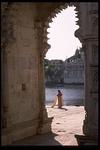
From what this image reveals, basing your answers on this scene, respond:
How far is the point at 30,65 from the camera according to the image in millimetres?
13656

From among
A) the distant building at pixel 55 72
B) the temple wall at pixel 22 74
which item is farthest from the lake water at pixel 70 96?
the temple wall at pixel 22 74

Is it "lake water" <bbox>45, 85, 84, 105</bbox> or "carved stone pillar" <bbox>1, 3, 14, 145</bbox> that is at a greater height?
"carved stone pillar" <bbox>1, 3, 14, 145</bbox>

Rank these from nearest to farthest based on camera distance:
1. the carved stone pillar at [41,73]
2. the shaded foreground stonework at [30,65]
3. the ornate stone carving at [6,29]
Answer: the shaded foreground stonework at [30,65] < the ornate stone carving at [6,29] < the carved stone pillar at [41,73]

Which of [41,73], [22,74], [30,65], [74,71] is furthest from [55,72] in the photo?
[22,74]

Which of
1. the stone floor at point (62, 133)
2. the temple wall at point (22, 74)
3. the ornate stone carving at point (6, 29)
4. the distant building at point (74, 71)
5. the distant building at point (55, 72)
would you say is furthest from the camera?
the distant building at point (55, 72)

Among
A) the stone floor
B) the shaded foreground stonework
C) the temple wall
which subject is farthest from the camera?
the temple wall

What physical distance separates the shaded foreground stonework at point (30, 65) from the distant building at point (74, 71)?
66.2 meters

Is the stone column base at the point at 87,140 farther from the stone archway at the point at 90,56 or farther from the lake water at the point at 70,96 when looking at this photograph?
the lake water at the point at 70,96

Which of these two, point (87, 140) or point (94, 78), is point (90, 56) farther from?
point (87, 140)

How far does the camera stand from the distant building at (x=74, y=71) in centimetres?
8231

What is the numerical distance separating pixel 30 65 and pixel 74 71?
70.3 metres

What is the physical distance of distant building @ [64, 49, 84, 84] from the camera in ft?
270

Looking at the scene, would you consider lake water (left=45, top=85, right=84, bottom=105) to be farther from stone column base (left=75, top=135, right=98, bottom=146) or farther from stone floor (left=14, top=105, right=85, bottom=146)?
stone column base (left=75, top=135, right=98, bottom=146)

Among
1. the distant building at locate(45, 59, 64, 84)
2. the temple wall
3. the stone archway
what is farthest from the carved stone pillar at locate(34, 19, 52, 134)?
the distant building at locate(45, 59, 64, 84)
